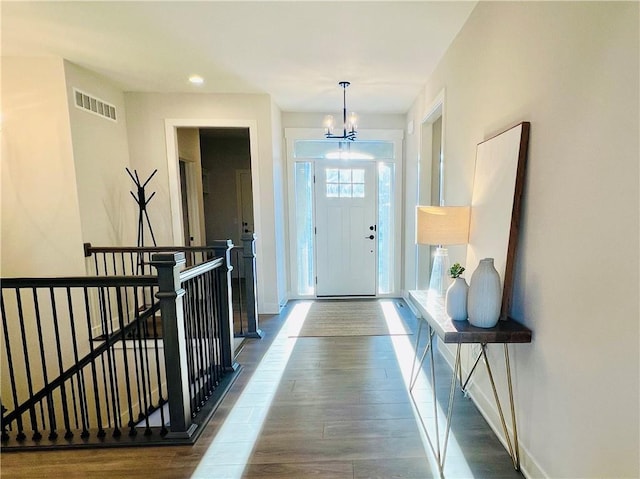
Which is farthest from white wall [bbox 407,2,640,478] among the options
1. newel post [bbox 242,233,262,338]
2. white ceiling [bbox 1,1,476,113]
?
newel post [bbox 242,233,262,338]

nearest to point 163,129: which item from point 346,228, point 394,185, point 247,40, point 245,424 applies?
point 247,40

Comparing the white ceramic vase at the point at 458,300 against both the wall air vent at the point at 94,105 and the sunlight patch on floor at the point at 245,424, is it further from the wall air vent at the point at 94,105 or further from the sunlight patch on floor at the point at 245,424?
the wall air vent at the point at 94,105

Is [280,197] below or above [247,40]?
below

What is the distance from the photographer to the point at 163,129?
3596 millimetres

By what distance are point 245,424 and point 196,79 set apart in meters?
3.28

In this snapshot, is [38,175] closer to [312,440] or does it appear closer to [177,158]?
[177,158]

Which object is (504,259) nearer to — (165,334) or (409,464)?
(409,464)

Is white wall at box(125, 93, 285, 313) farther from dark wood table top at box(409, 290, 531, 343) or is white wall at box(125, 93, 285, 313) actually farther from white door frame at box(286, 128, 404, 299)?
dark wood table top at box(409, 290, 531, 343)

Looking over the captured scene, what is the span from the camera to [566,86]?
1.17 meters

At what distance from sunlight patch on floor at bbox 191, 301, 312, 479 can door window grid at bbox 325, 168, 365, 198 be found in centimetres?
229

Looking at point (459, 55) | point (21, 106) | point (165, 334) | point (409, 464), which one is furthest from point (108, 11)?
point (409, 464)

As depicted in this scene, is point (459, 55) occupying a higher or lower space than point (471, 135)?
higher

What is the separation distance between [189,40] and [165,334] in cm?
229

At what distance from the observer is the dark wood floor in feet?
4.96
